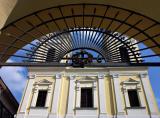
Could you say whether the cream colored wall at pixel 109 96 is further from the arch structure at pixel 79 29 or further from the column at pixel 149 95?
the arch structure at pixel 79 29

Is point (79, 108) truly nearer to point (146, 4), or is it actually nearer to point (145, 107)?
point (145, 107)

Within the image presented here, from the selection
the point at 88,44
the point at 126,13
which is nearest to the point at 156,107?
the point at 88,44

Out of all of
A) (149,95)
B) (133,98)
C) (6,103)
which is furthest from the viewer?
(6,103)

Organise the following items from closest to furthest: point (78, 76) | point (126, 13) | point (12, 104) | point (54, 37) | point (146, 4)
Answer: point (146, 4)
point (126, 13)
point (54, 37)
point (78, 76)
point (12, 104)

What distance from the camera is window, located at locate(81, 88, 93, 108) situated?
1631 centimetres

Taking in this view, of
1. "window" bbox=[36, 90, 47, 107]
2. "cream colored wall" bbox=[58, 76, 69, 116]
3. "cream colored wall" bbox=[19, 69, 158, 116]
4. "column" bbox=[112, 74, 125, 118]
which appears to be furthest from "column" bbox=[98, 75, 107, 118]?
"window" bbox=[36, 90, 47, 107]

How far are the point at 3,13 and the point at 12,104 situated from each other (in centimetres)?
1897

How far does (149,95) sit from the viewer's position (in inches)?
644

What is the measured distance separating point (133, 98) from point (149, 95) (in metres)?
1.16

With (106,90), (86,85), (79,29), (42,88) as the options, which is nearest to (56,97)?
(42,88)

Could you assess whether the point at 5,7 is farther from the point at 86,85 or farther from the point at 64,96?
the point at 86,85

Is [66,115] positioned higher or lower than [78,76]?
lower

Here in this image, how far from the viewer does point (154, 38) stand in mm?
2508

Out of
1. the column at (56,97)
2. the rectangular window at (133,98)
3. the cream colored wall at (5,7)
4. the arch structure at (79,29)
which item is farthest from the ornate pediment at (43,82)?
the cream colored wall at (5,7)
